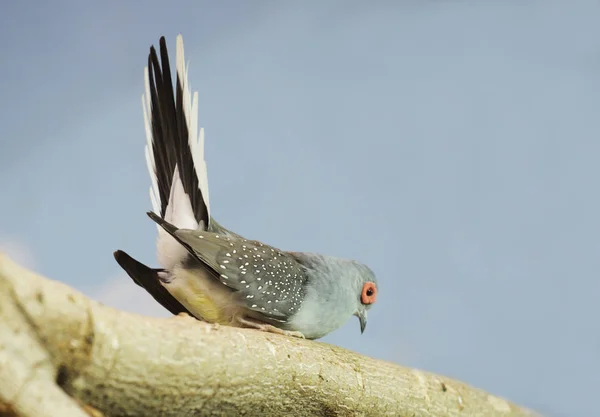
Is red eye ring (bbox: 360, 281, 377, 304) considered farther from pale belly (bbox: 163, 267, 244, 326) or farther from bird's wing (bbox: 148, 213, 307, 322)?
pale belly (bbox: 163, 267, 244, 326)

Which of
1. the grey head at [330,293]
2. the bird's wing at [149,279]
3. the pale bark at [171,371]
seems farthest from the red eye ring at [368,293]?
the bird's wing at [149,279]

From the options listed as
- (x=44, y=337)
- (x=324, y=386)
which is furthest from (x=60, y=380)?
(x=324, y=386)

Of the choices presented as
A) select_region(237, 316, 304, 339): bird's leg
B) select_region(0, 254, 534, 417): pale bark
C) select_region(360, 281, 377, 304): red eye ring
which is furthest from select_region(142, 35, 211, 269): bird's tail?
select_region(360, 281, 377, 304): red eye ring

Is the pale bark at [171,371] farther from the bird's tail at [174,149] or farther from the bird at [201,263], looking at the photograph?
the bird's tail at [174,149]

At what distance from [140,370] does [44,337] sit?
15.4 inches

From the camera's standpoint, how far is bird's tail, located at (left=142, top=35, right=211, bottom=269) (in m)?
3.11

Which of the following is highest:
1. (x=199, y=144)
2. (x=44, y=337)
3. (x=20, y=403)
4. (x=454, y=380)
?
(x=199, y=144)

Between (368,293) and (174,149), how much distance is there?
113 cm

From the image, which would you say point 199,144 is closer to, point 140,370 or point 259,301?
point 259,301

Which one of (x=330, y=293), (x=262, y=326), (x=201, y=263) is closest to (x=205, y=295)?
(x=201, y=263)

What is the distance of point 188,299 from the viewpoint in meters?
3.07

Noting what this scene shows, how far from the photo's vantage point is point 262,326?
3.08 meters

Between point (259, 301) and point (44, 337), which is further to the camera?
point (259, 301)

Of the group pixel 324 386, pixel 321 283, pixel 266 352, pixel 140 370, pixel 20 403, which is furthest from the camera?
pixel 321 283
